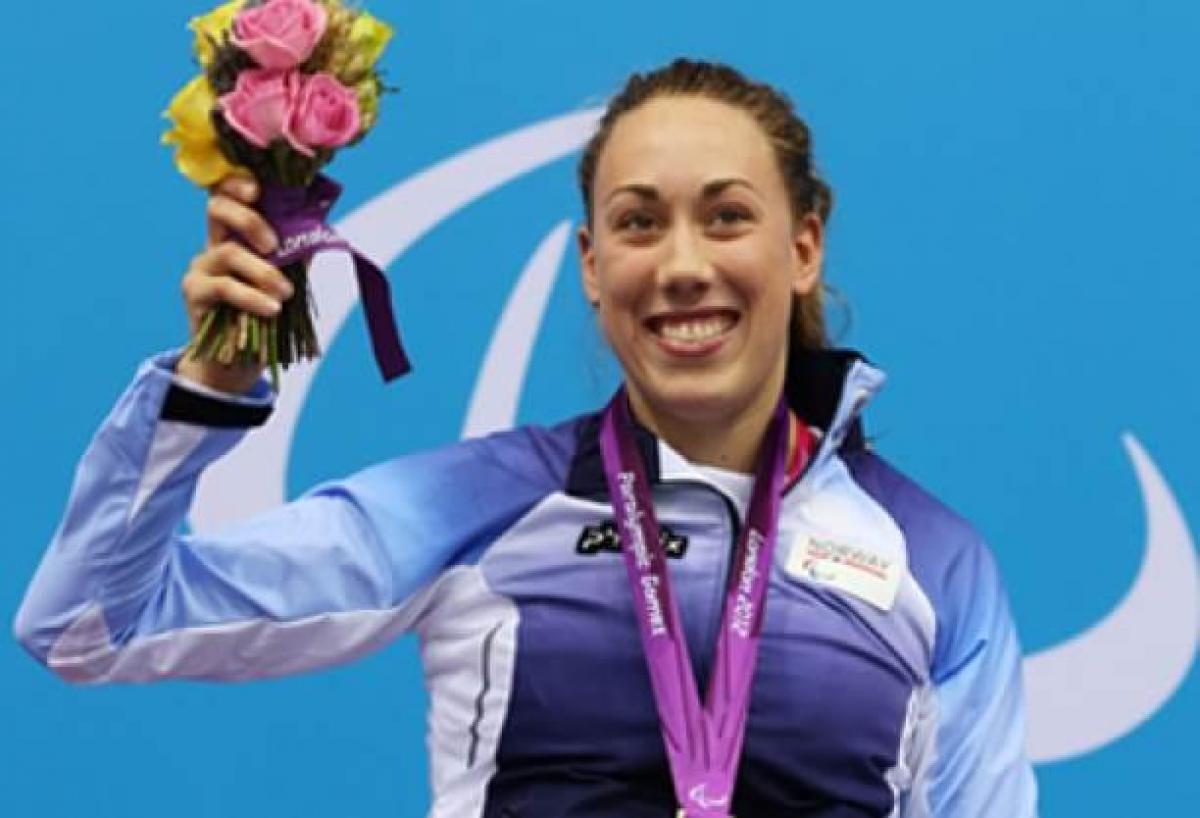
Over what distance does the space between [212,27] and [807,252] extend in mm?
560

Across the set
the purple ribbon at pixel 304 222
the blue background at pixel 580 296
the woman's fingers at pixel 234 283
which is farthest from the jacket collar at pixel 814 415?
the blue background at pixel 580 296

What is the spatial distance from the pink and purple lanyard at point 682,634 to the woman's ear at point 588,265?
0.35 feet

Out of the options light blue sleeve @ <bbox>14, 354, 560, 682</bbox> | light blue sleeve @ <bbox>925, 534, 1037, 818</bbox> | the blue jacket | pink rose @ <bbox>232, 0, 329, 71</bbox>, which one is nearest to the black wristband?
light blue sleeve @ <bbox>14, 354, 560, 682</bbox>

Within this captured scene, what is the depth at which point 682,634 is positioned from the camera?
1.62 metres

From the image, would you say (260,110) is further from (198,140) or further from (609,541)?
(609,541)

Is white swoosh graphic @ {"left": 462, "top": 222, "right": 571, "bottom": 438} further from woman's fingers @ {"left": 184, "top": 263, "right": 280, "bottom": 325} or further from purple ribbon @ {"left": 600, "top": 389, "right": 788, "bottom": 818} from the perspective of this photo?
woman's fingers @ {"left": 184, "top": 263, "right": 280, "bottom": 325}

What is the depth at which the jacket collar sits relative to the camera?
66.4 inches

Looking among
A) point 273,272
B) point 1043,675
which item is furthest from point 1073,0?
point 273,272

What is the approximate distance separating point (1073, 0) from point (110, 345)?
112cm

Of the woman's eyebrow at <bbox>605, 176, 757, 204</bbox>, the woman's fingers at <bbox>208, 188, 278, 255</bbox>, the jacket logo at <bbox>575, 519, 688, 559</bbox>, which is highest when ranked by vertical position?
the woman's eyebrow at <bbox>605, 176, 757, 204</bbox>

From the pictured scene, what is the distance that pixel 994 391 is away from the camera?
2369mm

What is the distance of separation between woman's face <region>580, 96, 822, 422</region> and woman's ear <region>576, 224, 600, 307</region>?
0.8 inches

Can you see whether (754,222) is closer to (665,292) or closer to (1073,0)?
(665,292)

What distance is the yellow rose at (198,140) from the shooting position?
1.44 meters
